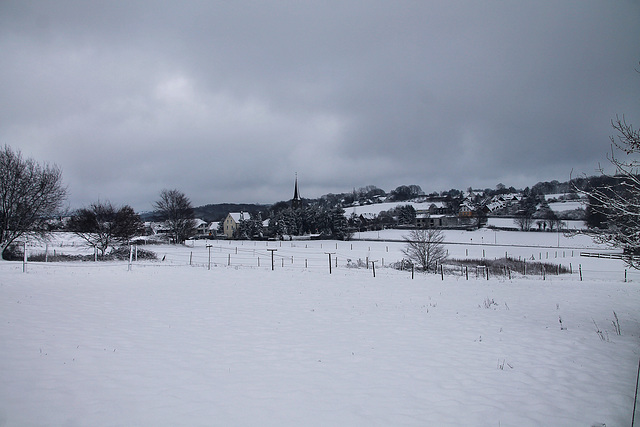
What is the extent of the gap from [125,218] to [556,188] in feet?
705

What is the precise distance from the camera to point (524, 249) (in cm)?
5891

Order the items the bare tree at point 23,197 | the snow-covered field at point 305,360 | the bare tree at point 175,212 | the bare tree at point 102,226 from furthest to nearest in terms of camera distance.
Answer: the bare tree at point 175,212
the bare tree at point 102,226
the bare tree at point 23,197
the snow-covered field at point 305,360

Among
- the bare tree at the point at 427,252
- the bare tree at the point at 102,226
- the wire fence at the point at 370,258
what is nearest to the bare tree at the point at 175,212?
the wire fence at the point at 370,258

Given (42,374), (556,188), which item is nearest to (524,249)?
(42,374)

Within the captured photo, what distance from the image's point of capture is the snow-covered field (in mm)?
4746

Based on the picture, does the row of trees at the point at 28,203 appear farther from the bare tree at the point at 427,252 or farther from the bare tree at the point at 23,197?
the bare tree at the point at 427,252

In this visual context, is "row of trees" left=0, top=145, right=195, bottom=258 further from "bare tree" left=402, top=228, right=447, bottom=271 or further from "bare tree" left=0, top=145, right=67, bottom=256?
"bare tree" left=402, top=228, right=447, bottom=271

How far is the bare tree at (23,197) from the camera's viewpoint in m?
26.4

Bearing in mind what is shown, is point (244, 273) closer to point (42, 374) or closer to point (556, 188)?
point (42, 374)

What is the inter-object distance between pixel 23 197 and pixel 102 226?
7228mm

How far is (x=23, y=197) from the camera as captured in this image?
27.0 meters

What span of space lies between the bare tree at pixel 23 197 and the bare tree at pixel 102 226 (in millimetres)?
5136

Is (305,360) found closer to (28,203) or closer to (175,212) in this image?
(28,203)

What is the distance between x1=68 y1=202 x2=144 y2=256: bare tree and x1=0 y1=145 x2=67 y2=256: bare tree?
5136 mm
